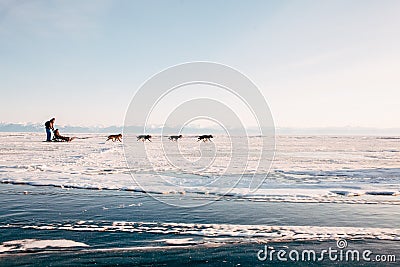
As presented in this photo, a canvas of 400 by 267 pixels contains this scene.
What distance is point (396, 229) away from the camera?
739 centimetres

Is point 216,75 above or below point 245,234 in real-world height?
above

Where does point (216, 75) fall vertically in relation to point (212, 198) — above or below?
above

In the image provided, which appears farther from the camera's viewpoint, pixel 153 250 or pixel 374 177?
pixel 374 177

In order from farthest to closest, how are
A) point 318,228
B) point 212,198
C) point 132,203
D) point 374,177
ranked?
1. point 374,177
2. point 212,198
3. point 132,203
4. point 318,228

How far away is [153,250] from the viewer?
582 centimetres

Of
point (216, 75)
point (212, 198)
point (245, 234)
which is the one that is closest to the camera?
point (245, 234)

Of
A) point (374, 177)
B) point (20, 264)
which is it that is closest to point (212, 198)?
point (20, 264)

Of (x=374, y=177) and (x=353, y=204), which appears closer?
(x=353, y=204)

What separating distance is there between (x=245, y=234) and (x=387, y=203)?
5.90 meters

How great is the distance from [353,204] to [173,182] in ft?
23.5

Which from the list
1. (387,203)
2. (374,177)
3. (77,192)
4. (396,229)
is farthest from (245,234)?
(374,177)

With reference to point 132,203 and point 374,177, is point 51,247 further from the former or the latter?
point 374,177

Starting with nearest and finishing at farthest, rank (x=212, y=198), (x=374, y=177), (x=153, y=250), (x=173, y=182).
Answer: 1. (x=153, y=250)
2. (x=212, y=198)
3. (x=173, y=182)
4. (x=374, y=177)

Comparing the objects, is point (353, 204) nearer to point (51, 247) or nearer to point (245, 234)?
point (245, 234)
